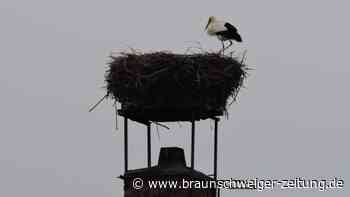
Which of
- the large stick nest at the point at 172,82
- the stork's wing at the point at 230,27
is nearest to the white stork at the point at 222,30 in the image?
the stork's wing at the point at 230,27

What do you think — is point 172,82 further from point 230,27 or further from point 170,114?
point 230,27

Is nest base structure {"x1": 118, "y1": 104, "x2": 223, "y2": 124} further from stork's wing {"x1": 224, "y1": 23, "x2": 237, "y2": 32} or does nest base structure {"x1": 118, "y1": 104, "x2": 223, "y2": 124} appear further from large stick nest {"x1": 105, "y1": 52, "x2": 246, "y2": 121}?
stork's wing {"x1": 224, "y1": 23, "x2": 237, "y2": 32}

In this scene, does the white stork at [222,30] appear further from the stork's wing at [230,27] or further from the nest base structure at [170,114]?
the nest base structure at [170,114]

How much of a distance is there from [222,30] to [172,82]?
257cm

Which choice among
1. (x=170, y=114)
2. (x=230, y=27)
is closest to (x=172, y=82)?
(x=170, y=114)

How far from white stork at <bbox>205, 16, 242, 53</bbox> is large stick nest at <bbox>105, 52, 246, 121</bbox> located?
1.68 m

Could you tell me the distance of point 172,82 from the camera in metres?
14.1

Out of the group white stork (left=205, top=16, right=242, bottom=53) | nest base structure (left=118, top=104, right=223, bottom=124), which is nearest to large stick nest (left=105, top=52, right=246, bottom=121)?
nest base structure (left=118, top=104, right=223, bottom=124)

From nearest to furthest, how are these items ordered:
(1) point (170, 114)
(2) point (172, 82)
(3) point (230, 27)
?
1. (2) point (172, 82)
2. (1) point (170, 114)
3. (3) point (230, 27)

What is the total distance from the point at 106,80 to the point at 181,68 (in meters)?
1.13

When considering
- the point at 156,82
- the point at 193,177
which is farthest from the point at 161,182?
the point at 156,82

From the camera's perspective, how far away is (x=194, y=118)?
1420 centimetres

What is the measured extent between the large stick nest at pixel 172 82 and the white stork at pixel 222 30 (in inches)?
66.3

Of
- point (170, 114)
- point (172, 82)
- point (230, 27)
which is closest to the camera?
point (172, 82)
